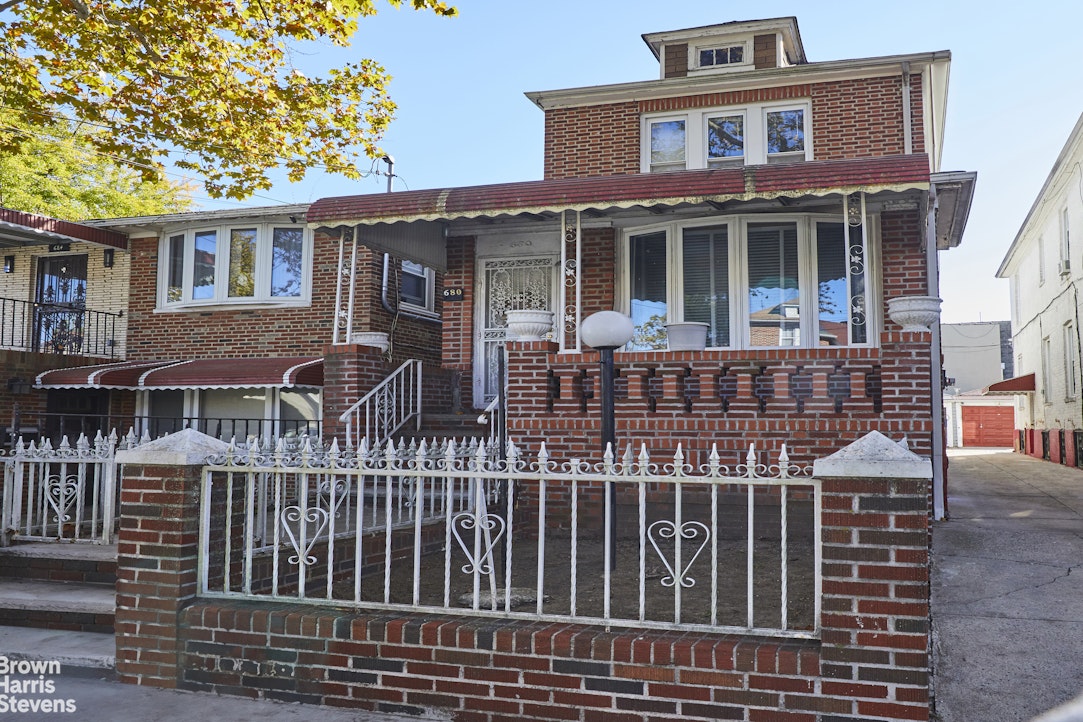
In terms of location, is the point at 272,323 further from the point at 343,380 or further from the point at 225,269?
the point at 343,380

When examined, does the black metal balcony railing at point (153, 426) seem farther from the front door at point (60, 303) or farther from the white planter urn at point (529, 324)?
the white planter urn at point (529, 324)

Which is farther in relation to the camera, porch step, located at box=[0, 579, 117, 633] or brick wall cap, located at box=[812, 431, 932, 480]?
porch step, located at box=[0, 579, 117, 633]

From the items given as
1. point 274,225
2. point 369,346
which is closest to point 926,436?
point 369,346

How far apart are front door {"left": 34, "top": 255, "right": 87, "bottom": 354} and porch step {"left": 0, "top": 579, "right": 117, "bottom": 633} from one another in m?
9.78

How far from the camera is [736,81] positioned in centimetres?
1160

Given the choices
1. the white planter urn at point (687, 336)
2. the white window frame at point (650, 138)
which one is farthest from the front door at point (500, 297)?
the white planter urn at point (687, 336)

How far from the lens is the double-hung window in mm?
9797

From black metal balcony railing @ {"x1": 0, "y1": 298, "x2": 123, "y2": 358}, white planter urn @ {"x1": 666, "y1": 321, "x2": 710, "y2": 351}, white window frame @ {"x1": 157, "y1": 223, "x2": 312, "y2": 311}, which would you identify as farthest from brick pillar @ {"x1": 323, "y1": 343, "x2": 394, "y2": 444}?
black metal balcony railing @ {"x1": 0, "y1": 298, "x2": 123, "y2": 358}

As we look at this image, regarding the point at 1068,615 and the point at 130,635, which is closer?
the point at 130,635

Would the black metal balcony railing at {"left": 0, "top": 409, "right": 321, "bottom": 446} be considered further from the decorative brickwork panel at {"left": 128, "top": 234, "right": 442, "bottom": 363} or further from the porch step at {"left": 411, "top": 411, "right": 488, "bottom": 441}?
the porch step at {"left": 411, "top": 411, "right": 488, "bottom": 441}

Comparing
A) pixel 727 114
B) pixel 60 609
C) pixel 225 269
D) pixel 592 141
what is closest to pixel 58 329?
pixel 225 269

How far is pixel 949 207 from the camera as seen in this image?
1027cm

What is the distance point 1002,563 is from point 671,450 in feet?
9.24

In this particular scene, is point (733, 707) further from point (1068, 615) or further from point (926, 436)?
point (926, 436)
